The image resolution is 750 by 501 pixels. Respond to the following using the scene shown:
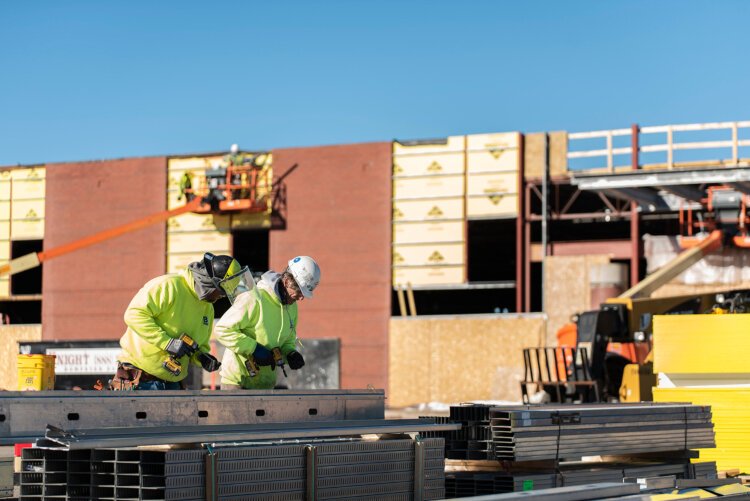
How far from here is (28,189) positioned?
43.6 meters

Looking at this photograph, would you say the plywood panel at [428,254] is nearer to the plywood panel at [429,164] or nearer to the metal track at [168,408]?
the plywood panel at [429,164]

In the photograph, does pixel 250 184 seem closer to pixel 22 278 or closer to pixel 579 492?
pixel 22 278

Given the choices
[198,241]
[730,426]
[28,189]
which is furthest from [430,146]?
[730,426]

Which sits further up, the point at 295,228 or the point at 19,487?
the point at 295,228

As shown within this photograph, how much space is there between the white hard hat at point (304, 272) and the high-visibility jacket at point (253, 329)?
176 mm

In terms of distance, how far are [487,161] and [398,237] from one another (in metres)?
3.80

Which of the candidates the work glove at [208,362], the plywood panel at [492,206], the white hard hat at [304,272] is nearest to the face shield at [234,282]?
the white hard hat at [304,272]

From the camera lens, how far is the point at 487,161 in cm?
3756

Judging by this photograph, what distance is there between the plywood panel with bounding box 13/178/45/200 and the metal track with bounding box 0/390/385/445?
3700 cm

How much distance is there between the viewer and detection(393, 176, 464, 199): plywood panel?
37.8 m

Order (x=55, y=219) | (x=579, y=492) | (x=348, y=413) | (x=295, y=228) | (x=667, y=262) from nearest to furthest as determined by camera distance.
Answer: (x=579, y=492), (x=348, y=413), (x=667, y=262), (x=295, y=228), (x=55, y=219)

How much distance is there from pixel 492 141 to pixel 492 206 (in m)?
2.03

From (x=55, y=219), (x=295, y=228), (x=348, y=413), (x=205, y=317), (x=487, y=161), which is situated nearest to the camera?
(x=348, y=413)

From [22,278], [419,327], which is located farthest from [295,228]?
[22,278]
